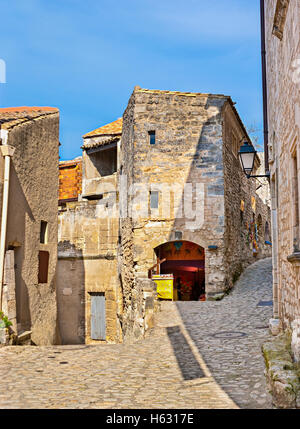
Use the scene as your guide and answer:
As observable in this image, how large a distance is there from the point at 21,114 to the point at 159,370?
821 cm

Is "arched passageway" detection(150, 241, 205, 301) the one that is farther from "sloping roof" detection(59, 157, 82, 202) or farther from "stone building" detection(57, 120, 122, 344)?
"sloping roof" detection(59, 157, 82, 202)

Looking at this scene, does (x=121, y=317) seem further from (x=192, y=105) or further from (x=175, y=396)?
(x=175, y=396)

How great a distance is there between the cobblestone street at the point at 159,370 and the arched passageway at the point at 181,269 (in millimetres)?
3873

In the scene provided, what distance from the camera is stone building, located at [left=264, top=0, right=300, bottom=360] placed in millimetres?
4992

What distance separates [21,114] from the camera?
39.0 feet

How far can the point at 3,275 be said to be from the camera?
917 cm

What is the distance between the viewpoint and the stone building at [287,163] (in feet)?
16.4

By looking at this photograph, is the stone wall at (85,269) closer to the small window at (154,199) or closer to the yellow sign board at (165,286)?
the small window at (154,199)

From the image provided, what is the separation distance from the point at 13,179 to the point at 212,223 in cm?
690

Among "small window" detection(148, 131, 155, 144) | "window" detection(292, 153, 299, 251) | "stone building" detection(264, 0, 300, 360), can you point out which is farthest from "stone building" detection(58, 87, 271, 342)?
"window" detection(292, 153, 299, 251)

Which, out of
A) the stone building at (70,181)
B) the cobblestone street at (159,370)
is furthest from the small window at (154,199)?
the stone building at (70,181)

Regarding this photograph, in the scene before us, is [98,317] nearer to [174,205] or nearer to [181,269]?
[181,269]

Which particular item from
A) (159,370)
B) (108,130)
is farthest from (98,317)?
(159,370)
